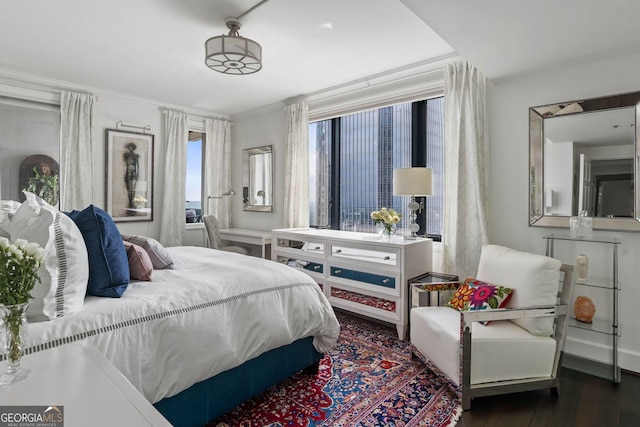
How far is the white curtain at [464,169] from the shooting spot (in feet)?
10.3

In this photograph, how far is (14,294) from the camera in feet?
3.09

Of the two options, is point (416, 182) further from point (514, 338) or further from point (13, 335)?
point (13, 335)

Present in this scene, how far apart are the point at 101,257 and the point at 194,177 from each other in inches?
164

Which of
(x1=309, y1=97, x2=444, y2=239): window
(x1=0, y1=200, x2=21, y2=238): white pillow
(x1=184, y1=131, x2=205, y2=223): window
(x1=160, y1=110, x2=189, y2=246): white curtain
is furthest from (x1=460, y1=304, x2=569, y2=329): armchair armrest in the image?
(x1=184, y1=131, x2=205, y2=223): window

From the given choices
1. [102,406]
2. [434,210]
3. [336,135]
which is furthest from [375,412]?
[336,135]

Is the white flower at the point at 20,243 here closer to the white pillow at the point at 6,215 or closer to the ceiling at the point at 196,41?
the white pillow at the point at 6,215

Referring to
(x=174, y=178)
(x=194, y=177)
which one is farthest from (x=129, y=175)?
(x=194, y=177)

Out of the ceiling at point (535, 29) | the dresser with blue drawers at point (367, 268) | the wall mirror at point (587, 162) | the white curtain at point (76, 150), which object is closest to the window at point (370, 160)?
the dresser with blue drawers at point (367, 268)

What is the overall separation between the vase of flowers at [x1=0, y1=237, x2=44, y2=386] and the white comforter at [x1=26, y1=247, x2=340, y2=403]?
0.37 metres

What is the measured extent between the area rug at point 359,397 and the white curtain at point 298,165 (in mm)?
2243

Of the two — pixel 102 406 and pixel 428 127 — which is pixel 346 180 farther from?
pixel 102 406

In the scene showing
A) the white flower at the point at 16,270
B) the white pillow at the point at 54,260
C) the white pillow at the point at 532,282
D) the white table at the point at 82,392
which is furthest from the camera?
the white pillow at the point at 532,282

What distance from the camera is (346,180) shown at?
4523mm

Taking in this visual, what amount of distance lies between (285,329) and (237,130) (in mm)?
4453
